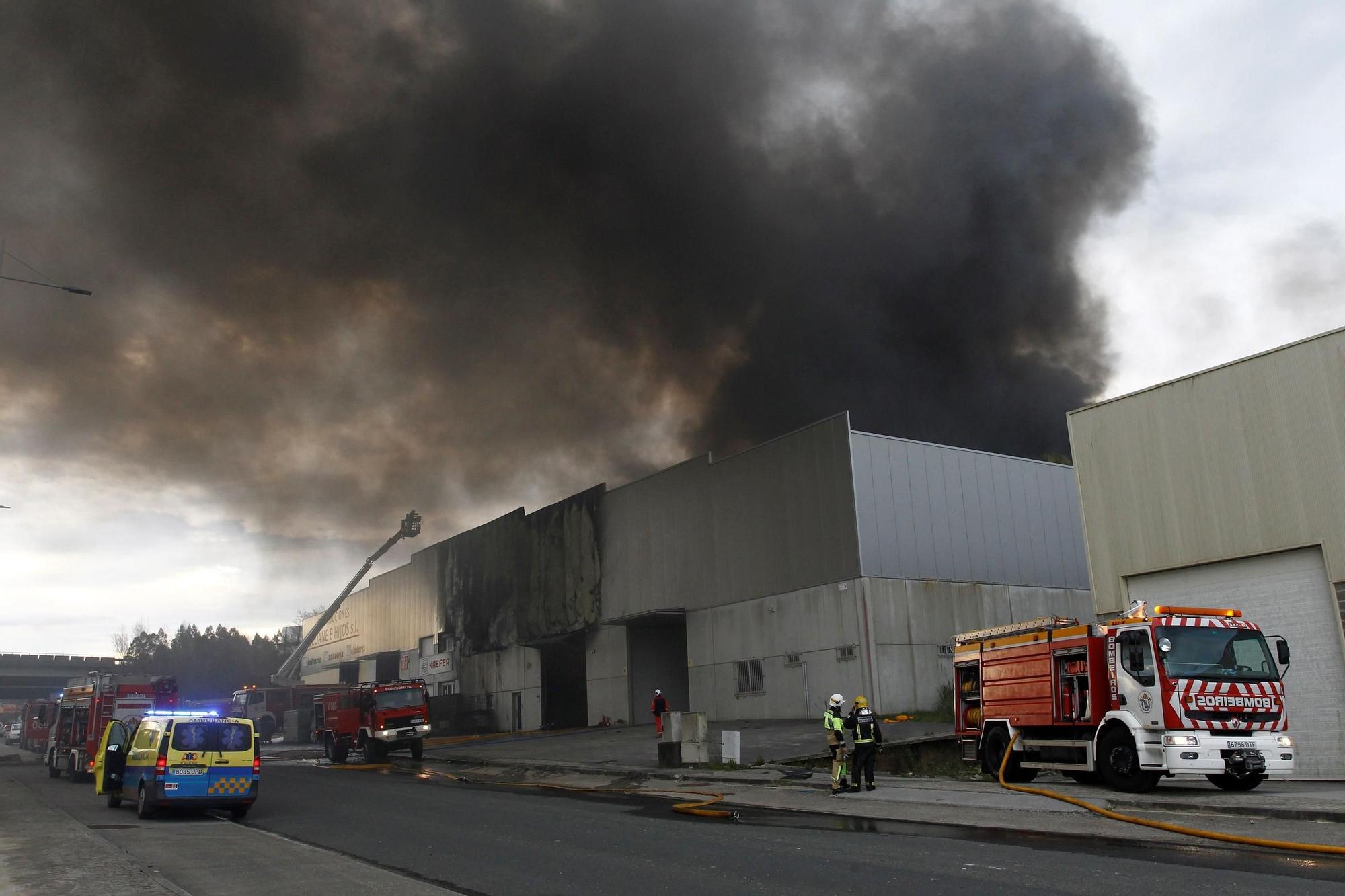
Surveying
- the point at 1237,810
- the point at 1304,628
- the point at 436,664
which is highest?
the point at 436,664

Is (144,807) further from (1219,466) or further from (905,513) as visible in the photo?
(905,513)

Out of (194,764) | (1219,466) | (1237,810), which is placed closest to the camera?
(1237,810)

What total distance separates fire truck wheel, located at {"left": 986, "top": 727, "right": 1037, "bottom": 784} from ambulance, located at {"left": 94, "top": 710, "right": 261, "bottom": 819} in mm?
13129

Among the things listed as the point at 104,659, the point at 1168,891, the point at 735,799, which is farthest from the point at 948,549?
the point at 104,659

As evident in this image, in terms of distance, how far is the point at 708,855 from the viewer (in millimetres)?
11414

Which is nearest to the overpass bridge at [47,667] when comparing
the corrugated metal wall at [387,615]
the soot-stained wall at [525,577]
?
the corrugated metal wall at [387,615]

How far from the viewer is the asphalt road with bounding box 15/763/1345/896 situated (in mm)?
8930

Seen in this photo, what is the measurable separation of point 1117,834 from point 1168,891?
3785mm

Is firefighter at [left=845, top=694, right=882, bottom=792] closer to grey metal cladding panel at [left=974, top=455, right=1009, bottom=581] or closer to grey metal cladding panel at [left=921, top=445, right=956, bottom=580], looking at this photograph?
grey metal cladding panel at [left=921, top=445, right=956, bottom=580]

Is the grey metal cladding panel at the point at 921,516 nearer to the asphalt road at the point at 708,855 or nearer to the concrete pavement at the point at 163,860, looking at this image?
the asphalt road at the point at 708,855

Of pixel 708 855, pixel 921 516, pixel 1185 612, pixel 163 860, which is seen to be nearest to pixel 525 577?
pixel 921 516

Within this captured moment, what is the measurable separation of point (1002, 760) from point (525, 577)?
35146mm

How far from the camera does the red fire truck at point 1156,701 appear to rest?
14688 millimetres

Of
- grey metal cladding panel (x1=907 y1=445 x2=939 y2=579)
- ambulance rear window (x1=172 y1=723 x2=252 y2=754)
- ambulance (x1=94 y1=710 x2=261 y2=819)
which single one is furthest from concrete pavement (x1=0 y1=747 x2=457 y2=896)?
grey metal cladding panel (x1=907 y1=445 x2=939 y2=579)
